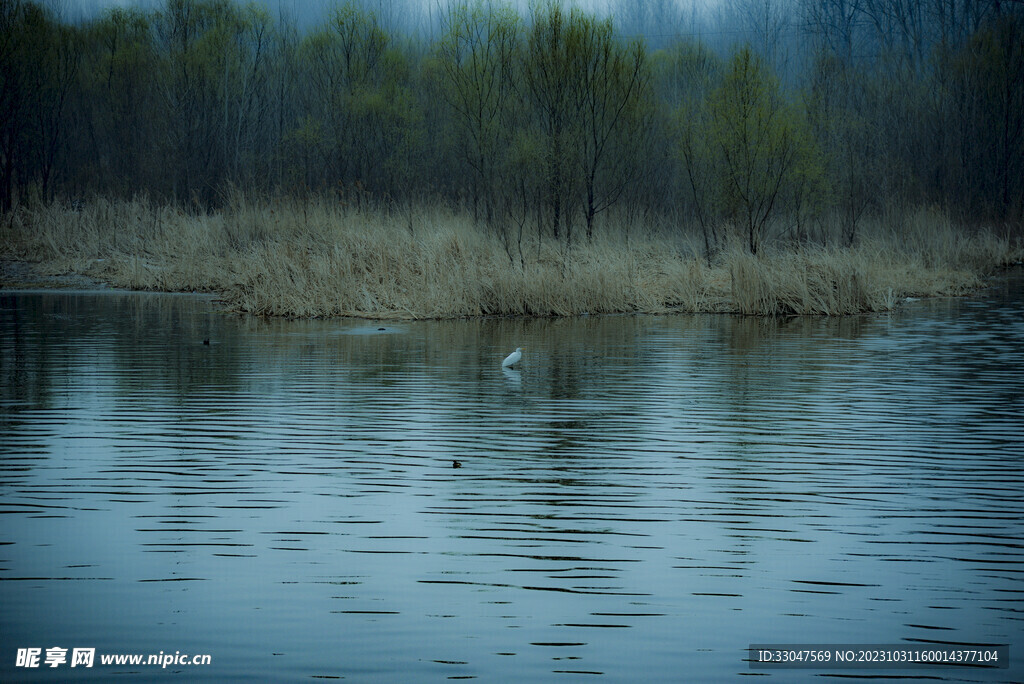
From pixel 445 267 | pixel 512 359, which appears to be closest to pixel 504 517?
pixel 512 359

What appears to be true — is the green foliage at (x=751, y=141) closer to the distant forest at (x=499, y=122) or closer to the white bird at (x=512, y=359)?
the distant forest at (x=499, y=122)

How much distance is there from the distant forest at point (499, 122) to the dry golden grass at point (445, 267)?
1736 millimetres

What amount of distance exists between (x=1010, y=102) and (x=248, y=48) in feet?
88.9

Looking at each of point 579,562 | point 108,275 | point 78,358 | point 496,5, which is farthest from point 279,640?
Result: point 496,5

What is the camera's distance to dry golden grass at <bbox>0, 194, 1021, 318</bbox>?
1931 centimetres

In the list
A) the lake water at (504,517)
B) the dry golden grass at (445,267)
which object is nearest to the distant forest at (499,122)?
the dry golden grass at (445,267)

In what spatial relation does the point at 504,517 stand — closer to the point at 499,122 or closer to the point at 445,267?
the point at 445,267

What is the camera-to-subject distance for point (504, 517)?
608 centimetres

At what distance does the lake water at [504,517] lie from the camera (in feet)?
14.5

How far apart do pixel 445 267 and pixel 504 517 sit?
1398 cm

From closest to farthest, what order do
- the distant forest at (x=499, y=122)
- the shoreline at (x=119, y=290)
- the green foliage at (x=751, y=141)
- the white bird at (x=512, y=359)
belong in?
the white bird at (x=512, y=359) → the shoreline at (x=119, y=290) → the green foliage at (x=751, y=141) → the distant forest at (x=499, y=122)

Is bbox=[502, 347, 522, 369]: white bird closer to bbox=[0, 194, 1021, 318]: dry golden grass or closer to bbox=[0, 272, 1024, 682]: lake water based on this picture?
bbox=[0, 272, 1024, 682]: lake water

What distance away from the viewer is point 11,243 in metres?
28.2

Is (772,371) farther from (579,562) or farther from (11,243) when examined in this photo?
(11,243)
